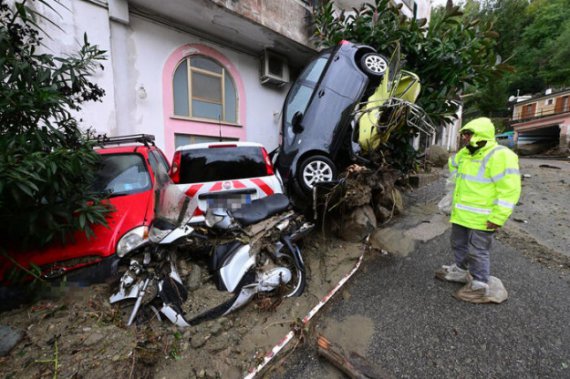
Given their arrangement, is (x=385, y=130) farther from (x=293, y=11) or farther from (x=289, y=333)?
(x=293, y=11)

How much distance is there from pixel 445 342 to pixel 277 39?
7.64m

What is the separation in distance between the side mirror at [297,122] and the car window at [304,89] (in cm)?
9

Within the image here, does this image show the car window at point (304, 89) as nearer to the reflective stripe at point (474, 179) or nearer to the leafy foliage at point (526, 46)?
the reflective stripe at point (474, 179)

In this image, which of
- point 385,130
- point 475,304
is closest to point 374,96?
point 385,130

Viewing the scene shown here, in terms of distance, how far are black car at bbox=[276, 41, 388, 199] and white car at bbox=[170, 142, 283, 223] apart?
0.80 m

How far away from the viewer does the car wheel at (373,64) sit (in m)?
4.65

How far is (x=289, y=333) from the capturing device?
224 cm

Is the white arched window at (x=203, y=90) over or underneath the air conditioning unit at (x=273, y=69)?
underneath

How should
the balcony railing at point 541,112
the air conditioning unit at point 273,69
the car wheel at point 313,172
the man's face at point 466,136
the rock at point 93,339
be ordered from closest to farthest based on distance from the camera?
the rock at point 93,339 → the man's face at point 466,136 → the car wheel at point 313,172 → the air conditioning unit at point 273,69 → the balcony railing at point 541,112

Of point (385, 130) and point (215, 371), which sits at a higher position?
point (385, 130)

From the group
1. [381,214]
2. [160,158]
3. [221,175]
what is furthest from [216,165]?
A: [381,214]

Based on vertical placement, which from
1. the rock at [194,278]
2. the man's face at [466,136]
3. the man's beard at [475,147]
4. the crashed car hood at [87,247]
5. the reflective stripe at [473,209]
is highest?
the man's face at [466,136]

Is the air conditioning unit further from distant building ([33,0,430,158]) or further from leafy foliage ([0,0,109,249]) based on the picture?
leafy foliage ([0,0,109,249])

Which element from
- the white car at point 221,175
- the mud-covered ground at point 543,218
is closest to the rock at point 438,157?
the mud-covered ground at point 543,218
